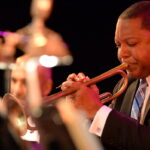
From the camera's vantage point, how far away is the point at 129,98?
2729mm

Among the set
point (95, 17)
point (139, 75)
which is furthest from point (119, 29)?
point (95, 17)

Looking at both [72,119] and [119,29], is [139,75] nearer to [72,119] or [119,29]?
[119,29]

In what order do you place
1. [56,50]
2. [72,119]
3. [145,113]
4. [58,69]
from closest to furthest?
[72,119] < [145,113] < [56,50] < [58,69]

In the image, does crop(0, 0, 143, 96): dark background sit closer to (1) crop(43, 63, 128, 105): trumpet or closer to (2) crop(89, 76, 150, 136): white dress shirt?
(1) crop(43, 63, 128, 105): trumpet

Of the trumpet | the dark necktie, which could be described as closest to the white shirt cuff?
the trumpet

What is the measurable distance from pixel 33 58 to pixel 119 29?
3.33ft

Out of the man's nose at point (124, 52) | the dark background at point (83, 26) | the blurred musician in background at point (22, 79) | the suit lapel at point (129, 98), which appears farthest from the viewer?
the dark background at point (83, 26)

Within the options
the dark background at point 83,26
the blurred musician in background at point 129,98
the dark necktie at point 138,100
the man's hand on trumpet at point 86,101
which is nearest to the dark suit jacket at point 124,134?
the blurred musician in background at point 129,98

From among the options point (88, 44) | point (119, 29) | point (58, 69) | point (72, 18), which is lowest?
point (58, 69)

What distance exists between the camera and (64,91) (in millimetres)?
2492

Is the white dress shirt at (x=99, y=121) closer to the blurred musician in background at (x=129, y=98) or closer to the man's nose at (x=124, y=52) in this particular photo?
the blurred musician in background at (x=129, y=98)

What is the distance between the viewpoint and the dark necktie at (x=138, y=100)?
2.53 metres

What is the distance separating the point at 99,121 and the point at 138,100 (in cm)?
45

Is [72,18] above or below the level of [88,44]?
above
